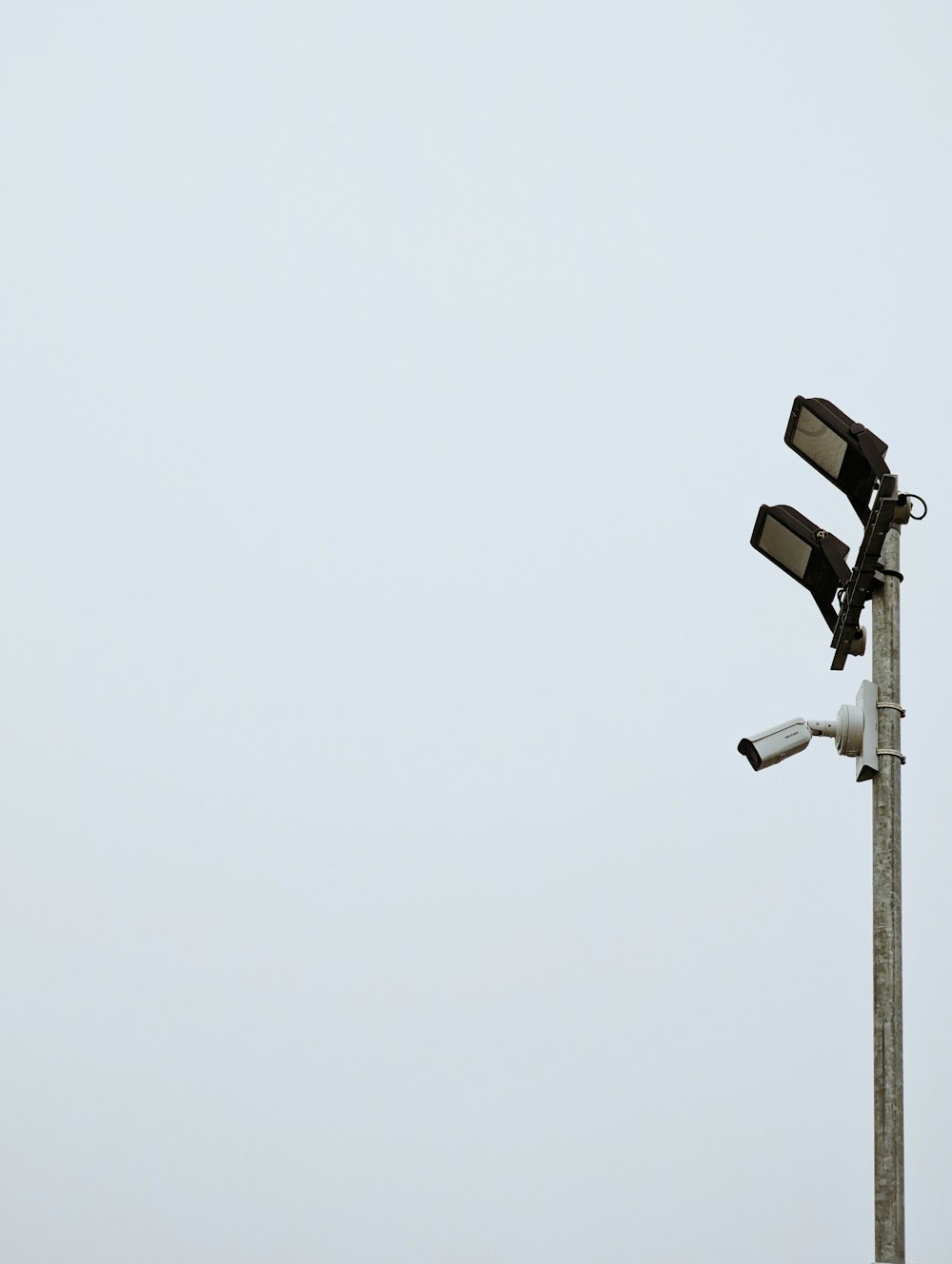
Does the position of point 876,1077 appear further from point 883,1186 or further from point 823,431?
point 823,431

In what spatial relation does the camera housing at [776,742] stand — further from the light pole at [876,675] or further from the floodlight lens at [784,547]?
the floodlight lens at [784,547]

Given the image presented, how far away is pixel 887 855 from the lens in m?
5.07

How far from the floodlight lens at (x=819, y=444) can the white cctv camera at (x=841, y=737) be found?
0.89m

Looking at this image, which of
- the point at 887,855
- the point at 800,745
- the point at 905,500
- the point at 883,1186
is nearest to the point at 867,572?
the point at 905,500

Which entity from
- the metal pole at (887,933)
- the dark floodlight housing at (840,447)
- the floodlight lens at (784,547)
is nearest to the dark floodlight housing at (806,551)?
the floodlight lens at (784,547)

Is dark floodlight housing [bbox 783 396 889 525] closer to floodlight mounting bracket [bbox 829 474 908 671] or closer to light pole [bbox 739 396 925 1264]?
light pole [bbox 739 396 925 1264]

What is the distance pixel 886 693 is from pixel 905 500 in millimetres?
722

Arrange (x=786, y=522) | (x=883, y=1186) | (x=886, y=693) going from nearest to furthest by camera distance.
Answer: (x=883, y=1186), (x=886, y=693), (x=786, y=522)

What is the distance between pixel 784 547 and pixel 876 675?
76 cm

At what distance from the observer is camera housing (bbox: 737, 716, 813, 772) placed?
5445mm

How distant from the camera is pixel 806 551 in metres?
5.82

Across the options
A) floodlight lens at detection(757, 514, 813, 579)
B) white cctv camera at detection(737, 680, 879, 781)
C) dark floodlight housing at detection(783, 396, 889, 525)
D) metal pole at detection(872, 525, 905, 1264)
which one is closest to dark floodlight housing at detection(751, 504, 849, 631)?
floodlight lens at detection(757, 514, 813, 579)

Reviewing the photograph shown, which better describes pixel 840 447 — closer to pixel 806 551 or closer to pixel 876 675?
pixel 806 551

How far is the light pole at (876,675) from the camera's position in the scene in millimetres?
4902
